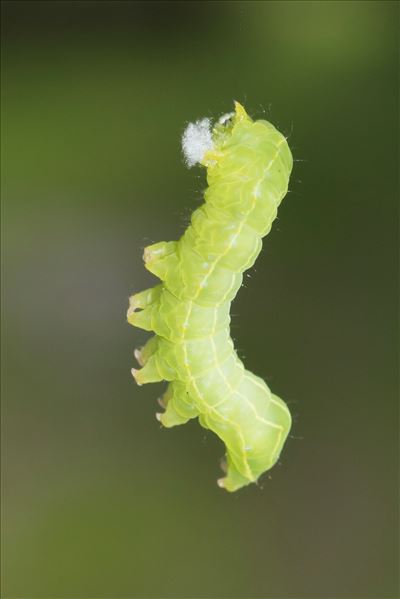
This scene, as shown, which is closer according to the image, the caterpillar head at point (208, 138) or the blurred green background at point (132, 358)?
the caterpillar head at point (208, 138)

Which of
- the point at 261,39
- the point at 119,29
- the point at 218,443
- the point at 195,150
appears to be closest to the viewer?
the point at 195,150

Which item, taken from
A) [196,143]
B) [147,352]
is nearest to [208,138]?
[196,143]

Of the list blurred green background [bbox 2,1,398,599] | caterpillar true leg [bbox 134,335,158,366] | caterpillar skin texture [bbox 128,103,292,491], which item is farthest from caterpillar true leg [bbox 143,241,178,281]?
blurred green background [bbox 2,1,398,599]

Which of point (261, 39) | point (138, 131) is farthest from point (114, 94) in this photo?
point (261, 39)

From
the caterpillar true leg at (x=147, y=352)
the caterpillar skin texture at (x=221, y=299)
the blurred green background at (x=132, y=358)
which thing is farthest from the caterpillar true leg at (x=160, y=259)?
the blurred green background at (x=132, y=358)

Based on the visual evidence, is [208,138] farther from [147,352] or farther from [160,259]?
[147,352]

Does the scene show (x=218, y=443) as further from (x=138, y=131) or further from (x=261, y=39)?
(x=261, y=39)

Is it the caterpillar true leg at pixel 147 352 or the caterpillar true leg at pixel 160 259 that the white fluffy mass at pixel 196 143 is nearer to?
the caterpillar true leg at pixel 160 259

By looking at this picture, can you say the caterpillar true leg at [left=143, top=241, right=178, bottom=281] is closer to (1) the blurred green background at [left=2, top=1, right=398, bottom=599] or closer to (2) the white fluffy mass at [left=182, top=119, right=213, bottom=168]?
(2) the white fluffy mass at [left=182, top=119, right=213, bottom=168]
